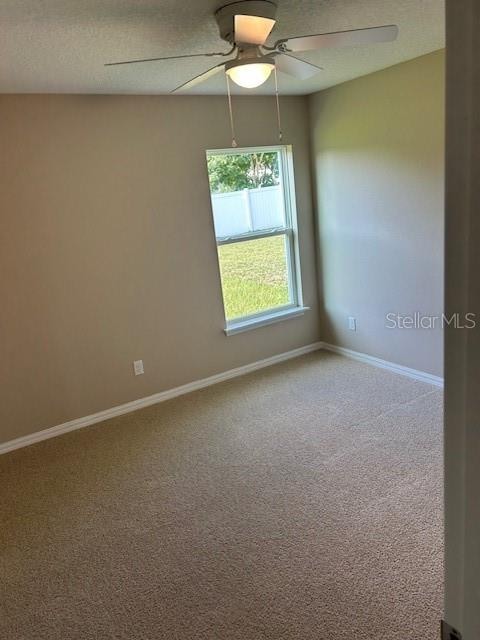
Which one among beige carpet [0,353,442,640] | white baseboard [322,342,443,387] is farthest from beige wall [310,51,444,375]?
beige carpet [0,353,442,640]

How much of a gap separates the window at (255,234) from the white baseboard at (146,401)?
1.26ft

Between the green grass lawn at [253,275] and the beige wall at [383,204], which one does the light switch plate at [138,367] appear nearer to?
the green grass lawn at [253,275]

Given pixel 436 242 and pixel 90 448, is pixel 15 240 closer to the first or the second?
pixel 90 448

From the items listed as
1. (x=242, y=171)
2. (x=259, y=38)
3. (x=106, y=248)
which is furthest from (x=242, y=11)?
(x=242, y=171)

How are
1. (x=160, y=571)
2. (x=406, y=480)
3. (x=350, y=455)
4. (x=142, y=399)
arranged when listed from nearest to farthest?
(x=160, y=571) < (x=406, y=480) < (x=350, y=455) < (x=142, y=399)

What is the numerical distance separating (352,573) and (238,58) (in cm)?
233

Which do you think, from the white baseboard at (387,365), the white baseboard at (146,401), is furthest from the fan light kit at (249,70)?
the white baseboard at (387,365)

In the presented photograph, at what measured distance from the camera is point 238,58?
2.26 m

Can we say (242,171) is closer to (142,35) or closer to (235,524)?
(142,35)

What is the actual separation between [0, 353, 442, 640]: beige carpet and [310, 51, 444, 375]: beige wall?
26.7 inches

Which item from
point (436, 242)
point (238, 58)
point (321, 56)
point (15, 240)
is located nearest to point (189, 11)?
point (238, 58)

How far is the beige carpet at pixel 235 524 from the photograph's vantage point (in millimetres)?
1945

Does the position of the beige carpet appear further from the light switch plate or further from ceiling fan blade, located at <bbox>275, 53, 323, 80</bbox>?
ceiling fan blade, located at <bbox>275, 53, 323, 80</bbox>

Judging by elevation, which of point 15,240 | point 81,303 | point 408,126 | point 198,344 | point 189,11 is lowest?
point 198,344
